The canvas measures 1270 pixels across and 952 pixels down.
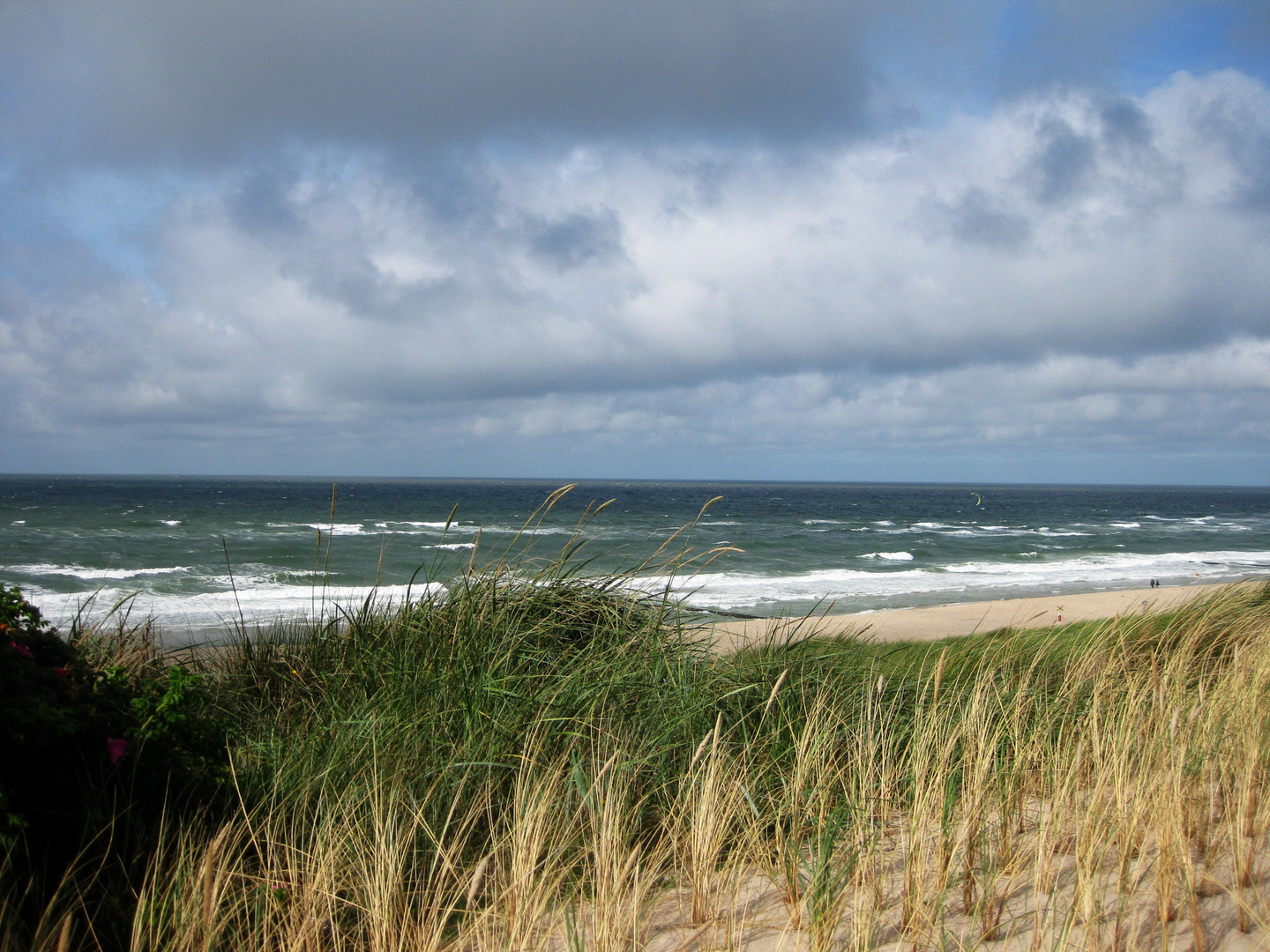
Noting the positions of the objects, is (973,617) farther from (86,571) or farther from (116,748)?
Answer: (86,571)

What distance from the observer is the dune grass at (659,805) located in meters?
2.53

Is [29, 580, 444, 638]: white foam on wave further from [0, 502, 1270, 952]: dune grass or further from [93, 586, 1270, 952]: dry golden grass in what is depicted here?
[93, 586, 1270, 952]: dry golden grass

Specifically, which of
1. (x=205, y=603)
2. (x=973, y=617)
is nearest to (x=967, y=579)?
(x=973, y=617)

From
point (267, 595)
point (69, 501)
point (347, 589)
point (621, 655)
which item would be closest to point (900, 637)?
point (621, 655)

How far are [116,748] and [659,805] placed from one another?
6.41ft

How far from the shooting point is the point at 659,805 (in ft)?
11.1

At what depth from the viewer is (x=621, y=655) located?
14.7 ft

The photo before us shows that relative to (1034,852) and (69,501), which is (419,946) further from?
(69,501)

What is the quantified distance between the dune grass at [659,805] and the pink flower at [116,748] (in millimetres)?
308

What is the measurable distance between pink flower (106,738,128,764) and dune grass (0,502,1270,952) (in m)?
0.31

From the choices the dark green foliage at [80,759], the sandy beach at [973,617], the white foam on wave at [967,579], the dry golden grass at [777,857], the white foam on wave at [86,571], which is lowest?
the white foam on wave at [967,579]

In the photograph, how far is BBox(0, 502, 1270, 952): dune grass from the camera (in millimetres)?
2525

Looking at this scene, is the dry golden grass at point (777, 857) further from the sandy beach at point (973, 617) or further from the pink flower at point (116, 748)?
the sandy beach at point (973, 617)

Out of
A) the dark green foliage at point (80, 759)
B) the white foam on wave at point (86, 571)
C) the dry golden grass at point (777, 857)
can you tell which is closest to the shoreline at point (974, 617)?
the dry golden grass at point (777, 857)
